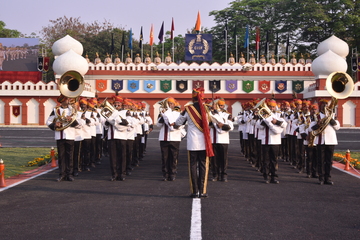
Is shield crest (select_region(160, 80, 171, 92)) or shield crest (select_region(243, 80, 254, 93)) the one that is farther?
shield crest (select_region(160, 80, 171, 92))

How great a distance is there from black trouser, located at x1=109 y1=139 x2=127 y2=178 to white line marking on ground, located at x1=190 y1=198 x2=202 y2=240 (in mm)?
3305

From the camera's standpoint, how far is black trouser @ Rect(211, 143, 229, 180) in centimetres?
1124

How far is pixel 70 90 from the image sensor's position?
11.5m

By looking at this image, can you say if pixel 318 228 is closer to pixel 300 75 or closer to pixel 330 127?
pixel 330 127

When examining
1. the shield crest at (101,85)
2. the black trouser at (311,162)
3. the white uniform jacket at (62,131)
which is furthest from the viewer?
the shield crest at (101,85)

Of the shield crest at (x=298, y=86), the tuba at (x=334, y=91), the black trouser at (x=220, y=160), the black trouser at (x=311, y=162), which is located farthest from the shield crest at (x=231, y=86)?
the black trouser at (x=220, y=160)

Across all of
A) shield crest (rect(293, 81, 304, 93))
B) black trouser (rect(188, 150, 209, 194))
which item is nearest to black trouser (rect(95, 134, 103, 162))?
black trouser (rect(188, 150, 209, 194))

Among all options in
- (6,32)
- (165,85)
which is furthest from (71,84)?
(6,32)

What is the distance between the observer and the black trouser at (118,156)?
11.2 metres

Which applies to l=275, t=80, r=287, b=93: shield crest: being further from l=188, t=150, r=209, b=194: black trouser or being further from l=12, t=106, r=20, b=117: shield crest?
l=188, t=150, r=209, b=194: black trouser

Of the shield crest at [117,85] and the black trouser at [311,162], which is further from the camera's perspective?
the shield crest at [117,85]

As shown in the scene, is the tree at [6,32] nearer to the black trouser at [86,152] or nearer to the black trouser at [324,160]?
the black trouser at [86,152]

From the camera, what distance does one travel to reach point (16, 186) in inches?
396

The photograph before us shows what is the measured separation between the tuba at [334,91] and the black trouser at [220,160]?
2.08 m
